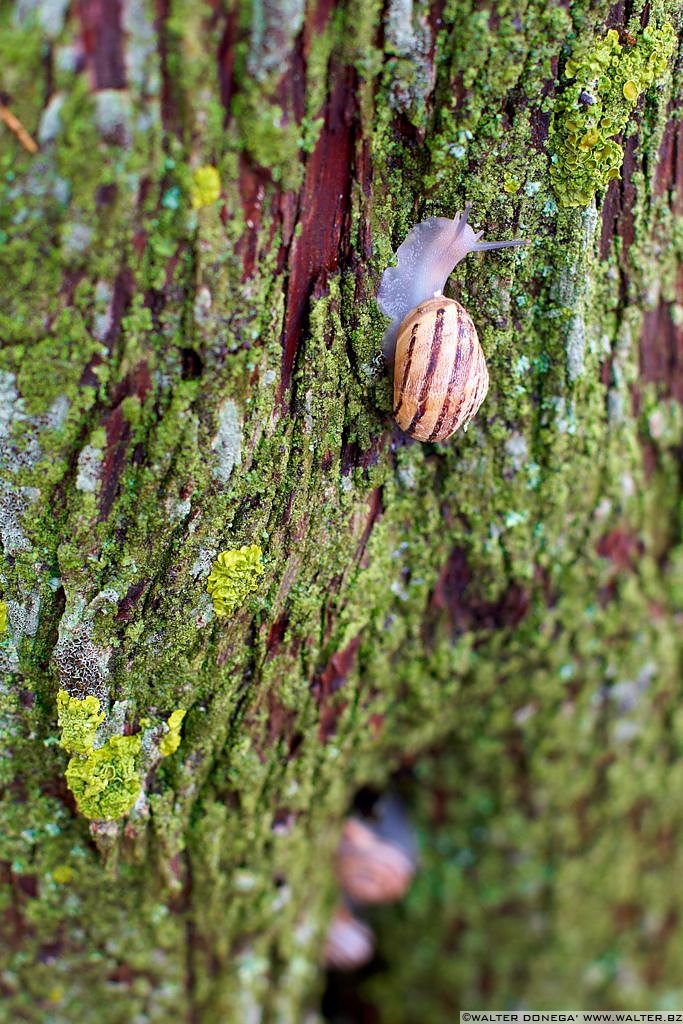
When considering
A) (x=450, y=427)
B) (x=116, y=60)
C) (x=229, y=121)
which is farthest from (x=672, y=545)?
(x=116, y=60)

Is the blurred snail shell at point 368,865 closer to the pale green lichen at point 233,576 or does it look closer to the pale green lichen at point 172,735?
the pale green lichen at point 172,735

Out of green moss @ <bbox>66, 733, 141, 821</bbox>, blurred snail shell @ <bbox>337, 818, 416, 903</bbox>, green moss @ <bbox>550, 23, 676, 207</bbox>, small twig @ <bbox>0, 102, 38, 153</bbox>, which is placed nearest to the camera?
small twig @ <bbox>0, 102, 38, 153</bbox>

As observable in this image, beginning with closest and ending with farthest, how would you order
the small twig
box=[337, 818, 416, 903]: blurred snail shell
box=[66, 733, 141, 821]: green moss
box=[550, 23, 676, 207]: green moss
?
the small twig < box=[550, 23, 676, 207]: green moss < box=[66, 733, 141, 821]: green moss < box=[337, 818, 416, 903]: blurred snail shell

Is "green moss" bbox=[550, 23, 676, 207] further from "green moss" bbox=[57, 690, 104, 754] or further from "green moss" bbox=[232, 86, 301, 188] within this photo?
"green moss" bbox=[57, 690, 104, 754]

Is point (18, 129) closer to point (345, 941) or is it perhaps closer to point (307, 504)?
point (307, 504)

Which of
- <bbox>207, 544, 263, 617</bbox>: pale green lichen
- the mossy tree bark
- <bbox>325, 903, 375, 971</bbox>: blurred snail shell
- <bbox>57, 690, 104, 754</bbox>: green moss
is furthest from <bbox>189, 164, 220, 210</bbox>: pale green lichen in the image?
<bbox>325, 903, 375, 971</bbox>: blurred snail shell

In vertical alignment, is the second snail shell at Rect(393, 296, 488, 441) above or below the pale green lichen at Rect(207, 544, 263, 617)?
above

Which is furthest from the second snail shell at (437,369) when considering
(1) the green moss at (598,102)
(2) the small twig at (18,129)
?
(2) the small twig at (18,129)

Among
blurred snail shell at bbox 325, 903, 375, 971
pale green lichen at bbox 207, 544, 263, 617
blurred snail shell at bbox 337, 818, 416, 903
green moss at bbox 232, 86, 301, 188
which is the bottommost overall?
blurred snail shell at bbox 325, 903, 375, 971
